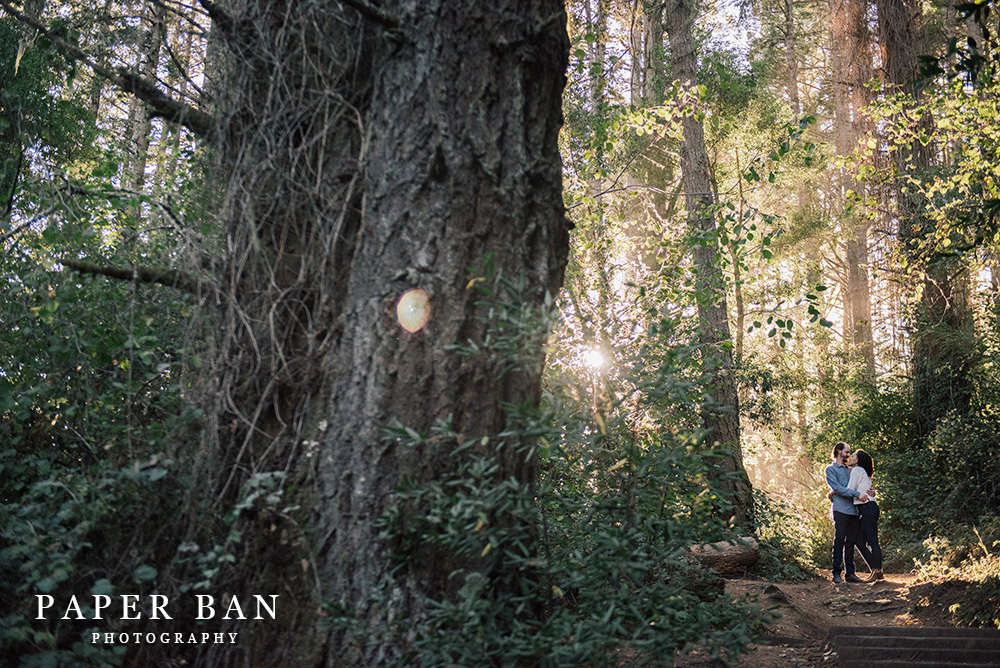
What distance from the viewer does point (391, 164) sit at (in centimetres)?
333

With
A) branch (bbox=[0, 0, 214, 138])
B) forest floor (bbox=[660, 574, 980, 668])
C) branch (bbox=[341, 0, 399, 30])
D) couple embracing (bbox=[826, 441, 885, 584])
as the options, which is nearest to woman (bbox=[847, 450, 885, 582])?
couple embracing (bbox=[826, 441, 885, 584])

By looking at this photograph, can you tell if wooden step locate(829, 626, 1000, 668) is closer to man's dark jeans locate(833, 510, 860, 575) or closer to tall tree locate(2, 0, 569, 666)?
tall tree locate(2, 0, 569, 666)

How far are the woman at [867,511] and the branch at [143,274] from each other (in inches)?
301

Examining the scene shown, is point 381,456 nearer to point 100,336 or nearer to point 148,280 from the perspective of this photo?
point 148,280

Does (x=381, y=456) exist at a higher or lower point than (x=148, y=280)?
lower

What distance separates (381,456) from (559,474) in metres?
2.01

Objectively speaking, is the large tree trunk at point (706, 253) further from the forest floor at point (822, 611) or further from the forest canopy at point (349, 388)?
the forest canopy at point (349, 388)

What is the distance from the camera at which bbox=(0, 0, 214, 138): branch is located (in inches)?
151

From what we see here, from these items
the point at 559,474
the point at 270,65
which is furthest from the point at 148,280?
the point at 559,474

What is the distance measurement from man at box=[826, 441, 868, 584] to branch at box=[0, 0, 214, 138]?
746 centimetres

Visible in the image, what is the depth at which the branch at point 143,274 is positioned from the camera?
3.62 m

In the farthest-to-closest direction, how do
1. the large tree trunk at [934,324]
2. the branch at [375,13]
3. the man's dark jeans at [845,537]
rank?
the large tree trunk at [934,324]
the man's dark jeans at [845,537]
the branch at [375,13]

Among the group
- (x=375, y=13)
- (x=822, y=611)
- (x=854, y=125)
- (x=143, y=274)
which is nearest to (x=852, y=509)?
(x=822, y=611)

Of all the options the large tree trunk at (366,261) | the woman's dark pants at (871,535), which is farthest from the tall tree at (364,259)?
the woman's dark pants at (871,535)
